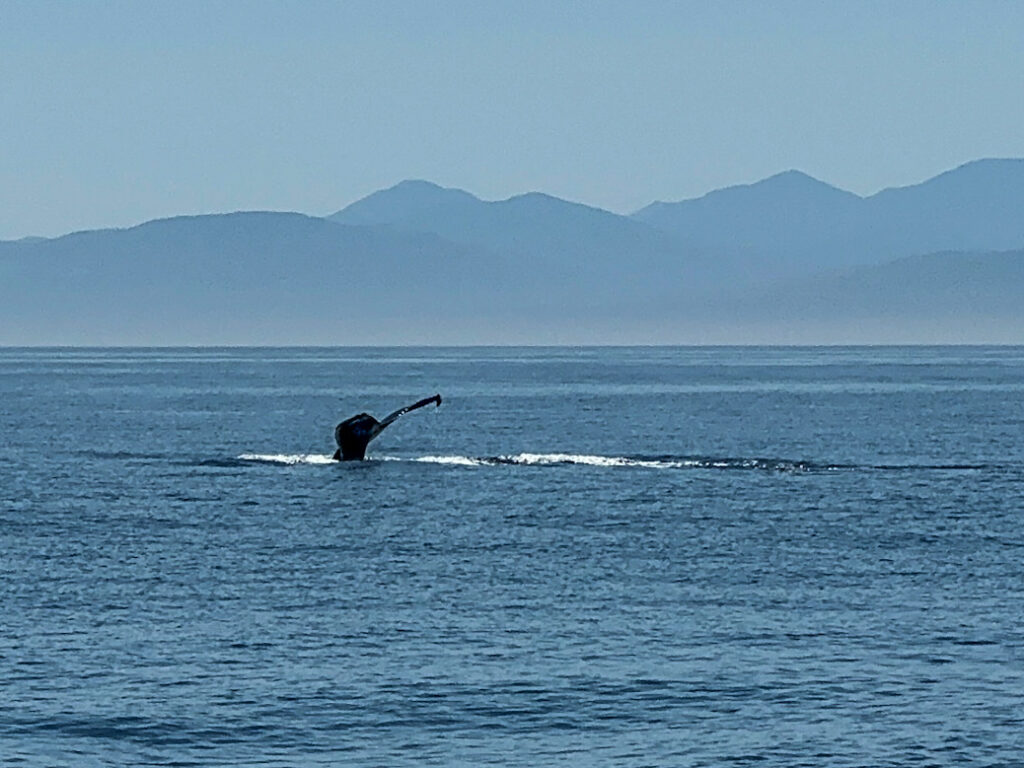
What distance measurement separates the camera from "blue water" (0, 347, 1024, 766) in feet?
121

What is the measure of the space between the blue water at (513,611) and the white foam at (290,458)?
861mm

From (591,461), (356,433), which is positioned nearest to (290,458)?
(356,433)

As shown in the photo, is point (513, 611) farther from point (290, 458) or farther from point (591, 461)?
point (290, 458)

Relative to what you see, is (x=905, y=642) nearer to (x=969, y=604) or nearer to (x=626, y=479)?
(x=969, y=604)

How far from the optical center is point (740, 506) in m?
72.6

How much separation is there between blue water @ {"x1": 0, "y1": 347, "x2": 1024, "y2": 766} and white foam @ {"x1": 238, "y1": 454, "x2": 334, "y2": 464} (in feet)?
2.83

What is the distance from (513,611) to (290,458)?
159ft

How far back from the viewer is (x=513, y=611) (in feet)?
160

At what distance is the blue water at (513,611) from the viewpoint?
36.8 m

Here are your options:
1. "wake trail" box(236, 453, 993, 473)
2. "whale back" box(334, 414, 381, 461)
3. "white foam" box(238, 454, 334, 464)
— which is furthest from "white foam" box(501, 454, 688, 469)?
"white foam" box(238, 454, 334, 464)

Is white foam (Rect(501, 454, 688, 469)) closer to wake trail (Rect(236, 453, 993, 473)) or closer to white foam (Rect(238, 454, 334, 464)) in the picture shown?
wake trail (Rect(236, 453, 993, 473))

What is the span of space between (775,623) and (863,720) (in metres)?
9.25

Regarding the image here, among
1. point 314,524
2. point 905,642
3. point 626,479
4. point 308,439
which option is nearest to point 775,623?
point 905,642

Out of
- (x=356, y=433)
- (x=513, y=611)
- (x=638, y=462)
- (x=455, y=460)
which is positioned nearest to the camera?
(x=513, y=611)
